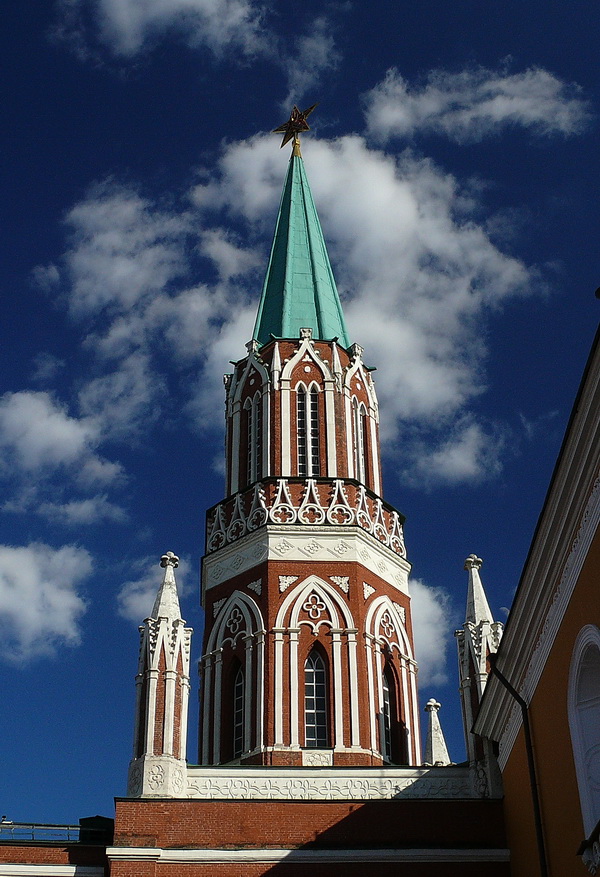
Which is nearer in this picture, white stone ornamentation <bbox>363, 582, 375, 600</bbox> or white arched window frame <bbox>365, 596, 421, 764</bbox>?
white arched window frame <bbox>365, 596, 421, 764</bbox>

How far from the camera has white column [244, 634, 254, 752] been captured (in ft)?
96.0

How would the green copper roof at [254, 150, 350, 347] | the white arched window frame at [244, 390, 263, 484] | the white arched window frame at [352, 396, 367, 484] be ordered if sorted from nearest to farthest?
1. the white arched window frame at [244, 390, 263, 484]
2. the white arched window frame at [352, 396, 367, 484]
3. the green copper roof at [254, 150, 350, 347]

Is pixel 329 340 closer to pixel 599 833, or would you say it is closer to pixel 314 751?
pixel 314 751

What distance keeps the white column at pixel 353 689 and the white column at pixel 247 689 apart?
266cm

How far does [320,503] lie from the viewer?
3272 centimetres

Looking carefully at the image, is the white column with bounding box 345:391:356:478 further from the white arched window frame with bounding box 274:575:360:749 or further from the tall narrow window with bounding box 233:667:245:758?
the tall narrow window with bounding box 233:667:245:758

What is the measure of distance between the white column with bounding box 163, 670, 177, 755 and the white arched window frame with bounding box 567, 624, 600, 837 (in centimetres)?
1043

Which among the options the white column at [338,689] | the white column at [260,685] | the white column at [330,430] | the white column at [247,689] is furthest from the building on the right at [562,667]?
the white column at [330,430]

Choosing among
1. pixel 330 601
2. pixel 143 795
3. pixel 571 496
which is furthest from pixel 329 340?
pixel 571 496

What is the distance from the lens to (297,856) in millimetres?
24484

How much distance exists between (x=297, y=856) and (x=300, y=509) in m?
10.7

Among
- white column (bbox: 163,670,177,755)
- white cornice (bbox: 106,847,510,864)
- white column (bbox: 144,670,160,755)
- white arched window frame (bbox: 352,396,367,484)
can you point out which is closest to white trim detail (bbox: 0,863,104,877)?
white cornice (bbox: 106,847,510,864)

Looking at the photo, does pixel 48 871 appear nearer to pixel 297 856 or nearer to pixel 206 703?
pixel 297 856

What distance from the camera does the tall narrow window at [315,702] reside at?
29.1 meters
